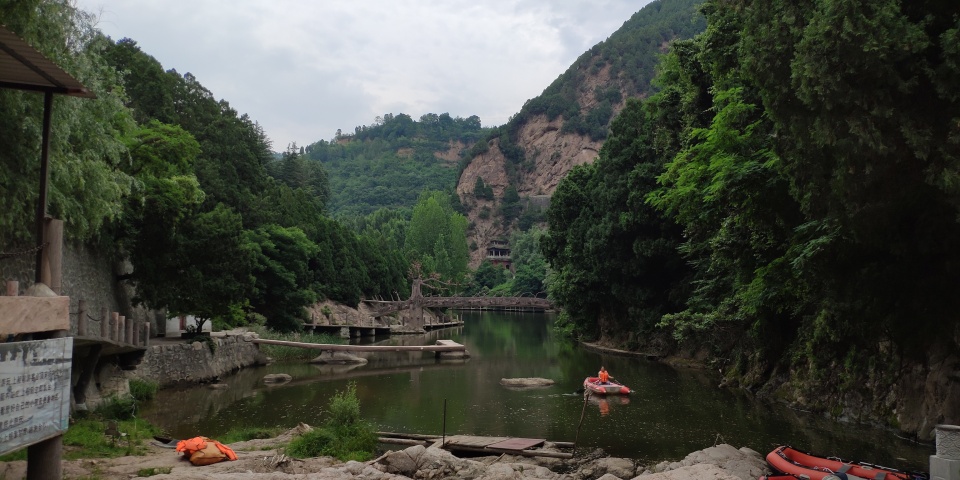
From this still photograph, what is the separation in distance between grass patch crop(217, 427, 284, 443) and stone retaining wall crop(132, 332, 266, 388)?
5.86m

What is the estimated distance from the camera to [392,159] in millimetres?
166125

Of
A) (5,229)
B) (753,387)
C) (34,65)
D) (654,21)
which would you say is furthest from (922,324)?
A: (654,21)

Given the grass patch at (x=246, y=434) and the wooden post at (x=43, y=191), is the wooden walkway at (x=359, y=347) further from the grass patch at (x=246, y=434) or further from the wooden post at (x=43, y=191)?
the wooden post at (x=43, y=191)

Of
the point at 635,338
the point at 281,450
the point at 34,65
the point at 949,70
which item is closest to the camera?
the point at 34,65

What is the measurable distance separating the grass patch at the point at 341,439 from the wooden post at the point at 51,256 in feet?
18.9

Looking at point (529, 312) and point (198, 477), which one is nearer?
point (198, 477)

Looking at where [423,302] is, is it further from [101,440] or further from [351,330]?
[101,440]

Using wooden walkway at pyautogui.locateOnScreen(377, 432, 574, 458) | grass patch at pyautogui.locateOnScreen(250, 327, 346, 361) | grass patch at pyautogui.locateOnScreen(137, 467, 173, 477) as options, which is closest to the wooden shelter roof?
grass patch at pyautogui.locateOnScreen(137, 467, 173, 477)

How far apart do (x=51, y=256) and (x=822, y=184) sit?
10184 millimetres

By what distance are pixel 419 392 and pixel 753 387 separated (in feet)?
34.1

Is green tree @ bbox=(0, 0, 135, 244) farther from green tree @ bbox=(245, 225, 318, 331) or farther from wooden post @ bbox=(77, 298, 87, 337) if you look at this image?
green tree @ bbox=(245, 225, 318, 331)

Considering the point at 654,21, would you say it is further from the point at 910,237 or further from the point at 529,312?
the point at 910,237

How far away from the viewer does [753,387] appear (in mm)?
22344

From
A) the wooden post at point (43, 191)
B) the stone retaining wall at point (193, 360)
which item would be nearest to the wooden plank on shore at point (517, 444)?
the wooden post at point (43, 191)
